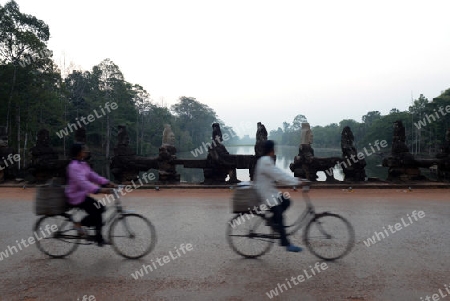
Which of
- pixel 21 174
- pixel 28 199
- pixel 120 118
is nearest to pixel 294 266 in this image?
pixel 28 199

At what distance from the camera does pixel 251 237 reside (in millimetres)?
4652

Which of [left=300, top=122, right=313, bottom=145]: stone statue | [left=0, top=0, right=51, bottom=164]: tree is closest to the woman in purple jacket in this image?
[left=300, top=122, right=313, bottom=145]: stone statue

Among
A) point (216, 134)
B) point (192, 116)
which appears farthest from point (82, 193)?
point (192, 116)

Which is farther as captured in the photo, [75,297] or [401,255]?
[401,255]

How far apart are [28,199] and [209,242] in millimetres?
6973

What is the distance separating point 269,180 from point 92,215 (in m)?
2.62

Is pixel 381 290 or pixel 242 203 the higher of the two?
pixel 242 203

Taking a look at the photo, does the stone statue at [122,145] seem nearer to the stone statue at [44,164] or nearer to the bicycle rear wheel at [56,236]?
the stone statue at [44,164]

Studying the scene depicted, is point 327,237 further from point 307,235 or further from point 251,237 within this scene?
point 251,237

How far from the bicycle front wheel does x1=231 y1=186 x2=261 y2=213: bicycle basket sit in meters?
1.31

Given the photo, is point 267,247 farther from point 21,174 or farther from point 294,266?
point 21,174

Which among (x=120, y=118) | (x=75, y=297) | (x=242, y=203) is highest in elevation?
(x=120, y=118)

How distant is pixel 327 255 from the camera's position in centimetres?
457

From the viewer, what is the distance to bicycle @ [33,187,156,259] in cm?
461
